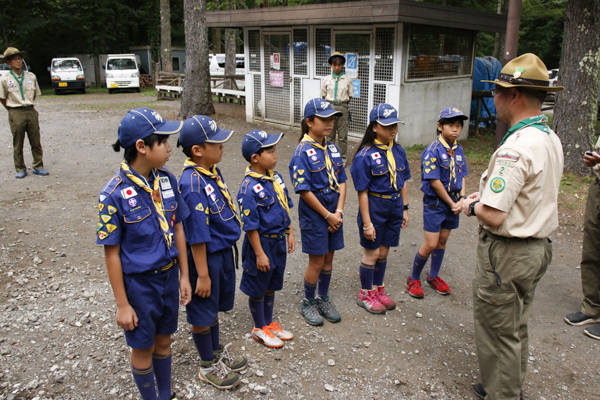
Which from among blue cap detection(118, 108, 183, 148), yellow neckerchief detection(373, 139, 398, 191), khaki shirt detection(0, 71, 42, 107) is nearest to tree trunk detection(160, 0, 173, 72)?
khaki shirt detection(0, 71, 42, 107)

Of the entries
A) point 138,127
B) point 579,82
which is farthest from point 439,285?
point 579,82

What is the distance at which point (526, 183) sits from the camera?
8.82ft

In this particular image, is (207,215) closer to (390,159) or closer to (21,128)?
(390,159)

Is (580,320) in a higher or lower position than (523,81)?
lower

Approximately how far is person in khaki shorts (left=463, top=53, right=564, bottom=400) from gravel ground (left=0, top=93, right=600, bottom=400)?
1.68ft

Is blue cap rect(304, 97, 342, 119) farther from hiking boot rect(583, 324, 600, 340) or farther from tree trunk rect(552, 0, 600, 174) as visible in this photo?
tree trunk rect(552, 0, 600, 174)

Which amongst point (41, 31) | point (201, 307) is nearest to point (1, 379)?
point (201, 307)

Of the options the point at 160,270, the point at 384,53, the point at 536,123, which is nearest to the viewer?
the point at 160,270

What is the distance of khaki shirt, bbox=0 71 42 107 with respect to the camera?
7.52m

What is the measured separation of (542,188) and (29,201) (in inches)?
277

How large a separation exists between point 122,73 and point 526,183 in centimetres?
2627

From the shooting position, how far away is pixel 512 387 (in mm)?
2871

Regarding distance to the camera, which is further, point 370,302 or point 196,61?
point 196,61

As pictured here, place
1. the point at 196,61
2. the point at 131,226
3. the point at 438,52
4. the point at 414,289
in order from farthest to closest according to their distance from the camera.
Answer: the point at 196,61 < the point at 438,52 < the point at 414,289 < the point at 131,226
